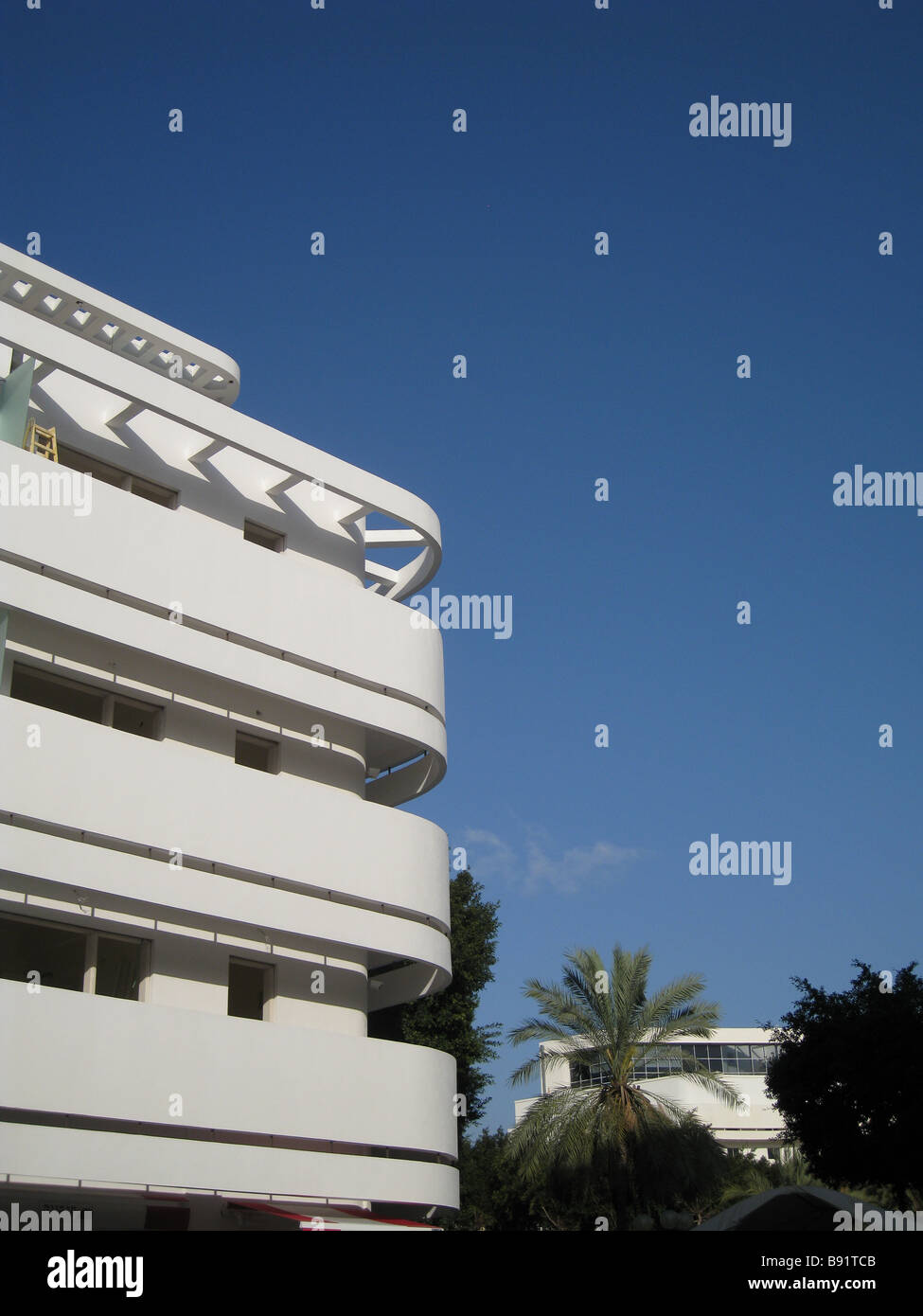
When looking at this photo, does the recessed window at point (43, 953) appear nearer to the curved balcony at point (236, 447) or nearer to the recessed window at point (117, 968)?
the recessed window at point (117, 968)

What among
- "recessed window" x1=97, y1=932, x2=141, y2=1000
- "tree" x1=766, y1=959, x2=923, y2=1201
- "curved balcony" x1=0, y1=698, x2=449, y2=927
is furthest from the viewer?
"tree" x1=766, y1=959, x2=923, y2=1201

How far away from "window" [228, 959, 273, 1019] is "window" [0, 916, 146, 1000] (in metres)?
1.53

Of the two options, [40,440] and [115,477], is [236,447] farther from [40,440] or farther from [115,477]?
[40,440]

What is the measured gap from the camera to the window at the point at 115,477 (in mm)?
17750

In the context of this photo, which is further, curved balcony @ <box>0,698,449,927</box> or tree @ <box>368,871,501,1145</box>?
tree @ <box>368,871,501,1145</box>

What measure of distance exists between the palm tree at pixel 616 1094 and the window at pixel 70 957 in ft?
53.0

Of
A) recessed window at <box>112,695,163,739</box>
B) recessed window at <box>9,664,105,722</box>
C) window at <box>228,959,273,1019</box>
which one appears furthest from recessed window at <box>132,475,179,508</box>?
window at <box>228,959,273,1019</box>

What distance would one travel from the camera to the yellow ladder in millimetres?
16922

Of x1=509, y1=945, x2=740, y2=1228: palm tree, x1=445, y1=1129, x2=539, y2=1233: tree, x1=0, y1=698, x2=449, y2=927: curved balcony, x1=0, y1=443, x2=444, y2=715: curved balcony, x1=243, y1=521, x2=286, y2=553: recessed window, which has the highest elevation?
x1=243, y1=521, x2=286, y2=553: recessed window

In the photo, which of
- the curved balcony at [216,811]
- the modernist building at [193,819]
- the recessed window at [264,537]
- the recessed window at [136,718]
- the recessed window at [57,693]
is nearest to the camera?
the modernist building at [193,819]

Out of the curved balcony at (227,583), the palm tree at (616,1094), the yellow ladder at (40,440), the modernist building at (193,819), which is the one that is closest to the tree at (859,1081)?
the palm tree at (616,1094)

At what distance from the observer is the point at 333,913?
57.6ft

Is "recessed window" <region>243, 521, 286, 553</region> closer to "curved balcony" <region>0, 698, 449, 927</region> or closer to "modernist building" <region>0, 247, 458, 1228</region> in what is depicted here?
"modernist building" <region>0, 247, 458, 1228</region>

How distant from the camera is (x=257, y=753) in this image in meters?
18.8
